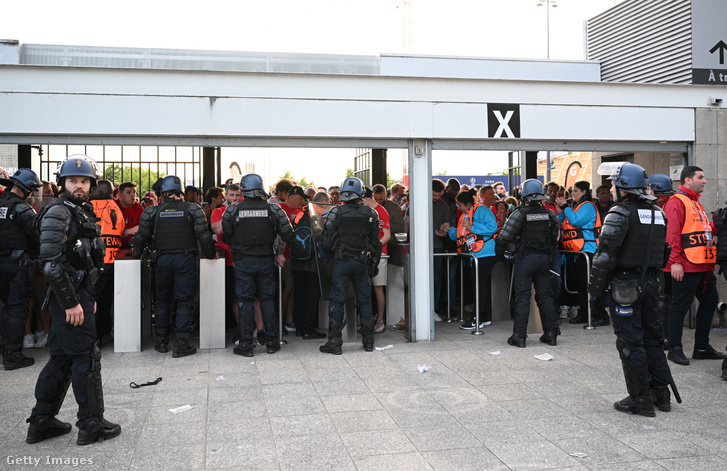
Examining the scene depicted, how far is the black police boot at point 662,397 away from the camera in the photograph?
16.6 feet

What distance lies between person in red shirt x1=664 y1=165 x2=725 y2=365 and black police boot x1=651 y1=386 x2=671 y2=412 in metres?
1.73

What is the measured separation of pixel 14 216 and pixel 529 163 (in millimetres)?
8724

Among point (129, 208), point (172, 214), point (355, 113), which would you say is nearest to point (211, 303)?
point (172, 214)

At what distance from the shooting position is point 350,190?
737 cm

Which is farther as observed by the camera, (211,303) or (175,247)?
(211,303)

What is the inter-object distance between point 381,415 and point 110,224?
4428mm

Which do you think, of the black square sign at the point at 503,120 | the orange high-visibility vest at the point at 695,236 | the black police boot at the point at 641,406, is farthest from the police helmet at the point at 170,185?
the orange high-visibility vest at the point at 695,236

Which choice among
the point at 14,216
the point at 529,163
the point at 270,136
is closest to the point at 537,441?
the point at 270,136

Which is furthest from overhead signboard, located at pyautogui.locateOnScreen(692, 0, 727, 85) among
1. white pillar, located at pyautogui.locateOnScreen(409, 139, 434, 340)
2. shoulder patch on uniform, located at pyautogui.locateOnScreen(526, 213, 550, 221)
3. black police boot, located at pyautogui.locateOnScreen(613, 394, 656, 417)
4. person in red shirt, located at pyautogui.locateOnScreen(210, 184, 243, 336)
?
person in red shirt, located at pyautogui.locateOnScreen(210, 184, 243, 336)

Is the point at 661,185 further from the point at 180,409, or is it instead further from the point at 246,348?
the point at 180,409

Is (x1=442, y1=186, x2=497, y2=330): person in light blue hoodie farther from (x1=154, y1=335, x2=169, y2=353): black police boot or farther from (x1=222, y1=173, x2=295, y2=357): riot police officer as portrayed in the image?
(x1=154, y1=335, x2=169, y2=353): black police boot

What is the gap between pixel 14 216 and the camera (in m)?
6.56

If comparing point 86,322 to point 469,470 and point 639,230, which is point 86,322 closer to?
point 469,470

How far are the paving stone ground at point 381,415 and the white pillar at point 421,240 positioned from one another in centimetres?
66
